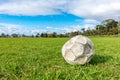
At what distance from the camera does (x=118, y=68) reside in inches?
258

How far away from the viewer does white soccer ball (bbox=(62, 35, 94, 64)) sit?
655 centimetres

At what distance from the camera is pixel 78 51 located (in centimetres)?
659

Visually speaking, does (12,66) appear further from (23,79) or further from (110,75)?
(110,75)

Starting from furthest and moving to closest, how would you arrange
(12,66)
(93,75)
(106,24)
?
(106,24) < (12,66) < (93,75)

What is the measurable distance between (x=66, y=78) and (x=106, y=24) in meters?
95.0

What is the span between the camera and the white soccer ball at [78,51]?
655 centimetres

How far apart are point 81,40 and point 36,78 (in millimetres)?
2263

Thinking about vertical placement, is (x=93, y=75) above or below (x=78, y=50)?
below

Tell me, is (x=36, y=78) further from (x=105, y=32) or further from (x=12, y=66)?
(x=105, y=32)

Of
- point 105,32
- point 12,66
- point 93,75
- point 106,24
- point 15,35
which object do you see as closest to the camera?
point 93,75

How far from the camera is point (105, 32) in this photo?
90.3m

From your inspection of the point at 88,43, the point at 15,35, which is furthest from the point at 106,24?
the point at 88,43

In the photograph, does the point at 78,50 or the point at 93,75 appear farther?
the point at 78,50

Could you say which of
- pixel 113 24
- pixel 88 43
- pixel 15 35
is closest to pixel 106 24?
pixel 113 24
